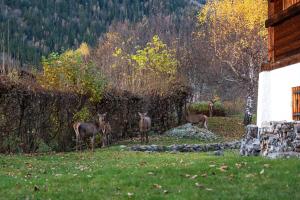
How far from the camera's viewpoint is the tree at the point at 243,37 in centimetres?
3412

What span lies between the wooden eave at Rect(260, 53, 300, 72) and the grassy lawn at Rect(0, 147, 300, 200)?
388cm

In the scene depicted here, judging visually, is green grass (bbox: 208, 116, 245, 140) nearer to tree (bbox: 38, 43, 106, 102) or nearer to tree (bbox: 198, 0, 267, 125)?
tree (bbox: 198, 0, 267, 125)

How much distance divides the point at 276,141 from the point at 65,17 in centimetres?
11364

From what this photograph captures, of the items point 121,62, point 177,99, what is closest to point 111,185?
point 177,99

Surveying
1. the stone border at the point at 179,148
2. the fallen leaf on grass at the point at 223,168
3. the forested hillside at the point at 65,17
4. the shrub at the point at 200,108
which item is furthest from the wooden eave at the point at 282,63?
the forested hillside at the point at 65,17

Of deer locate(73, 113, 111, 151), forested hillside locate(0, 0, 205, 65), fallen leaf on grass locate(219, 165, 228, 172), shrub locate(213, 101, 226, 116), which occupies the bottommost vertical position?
fallen leaf on grass locate(219, 165, 228, 172)

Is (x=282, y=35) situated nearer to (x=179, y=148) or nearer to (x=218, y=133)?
(x=179, y=148)

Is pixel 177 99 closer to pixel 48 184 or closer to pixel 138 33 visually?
pixel 48 184

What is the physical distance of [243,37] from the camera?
1364 inches

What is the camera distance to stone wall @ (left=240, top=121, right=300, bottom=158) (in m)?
12.9

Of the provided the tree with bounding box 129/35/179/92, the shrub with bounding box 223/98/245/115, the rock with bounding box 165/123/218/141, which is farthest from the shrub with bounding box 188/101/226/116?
the rock with bounding box 165/123/218/141

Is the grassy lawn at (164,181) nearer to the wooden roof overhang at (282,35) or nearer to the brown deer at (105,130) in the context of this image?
the wooden roof overhang at (282,35)

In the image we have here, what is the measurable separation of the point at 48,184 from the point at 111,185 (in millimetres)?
1378

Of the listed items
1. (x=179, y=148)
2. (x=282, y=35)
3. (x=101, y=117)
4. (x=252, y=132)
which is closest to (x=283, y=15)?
(x=282, y=35)
